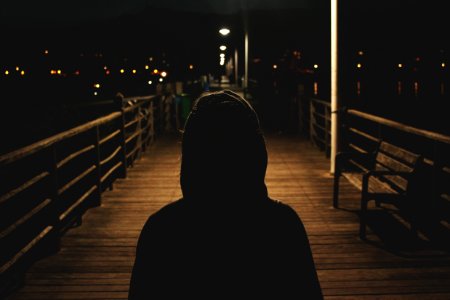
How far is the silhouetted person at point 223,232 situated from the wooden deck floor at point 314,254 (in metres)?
2.53

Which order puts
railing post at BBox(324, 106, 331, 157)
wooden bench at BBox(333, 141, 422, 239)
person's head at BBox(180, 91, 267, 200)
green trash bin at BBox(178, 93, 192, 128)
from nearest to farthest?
person's head at BBox(180, 91, 267, 200)
wooden bench at BBox(333, 141, 422, 239)
railing post at BBox(324, 106, 331, 157)
green trash bin at BBox(178, 93, 192, 128)

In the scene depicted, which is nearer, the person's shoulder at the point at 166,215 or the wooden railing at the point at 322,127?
the person's shoulder at the point at 166,215

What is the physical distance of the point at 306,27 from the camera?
1054 inches

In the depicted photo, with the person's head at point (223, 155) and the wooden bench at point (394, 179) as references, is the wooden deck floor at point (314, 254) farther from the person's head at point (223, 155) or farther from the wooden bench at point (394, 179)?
the person's head at point (223, 155)

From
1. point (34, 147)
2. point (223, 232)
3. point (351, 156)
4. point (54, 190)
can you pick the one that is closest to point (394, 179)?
point (351, 156)

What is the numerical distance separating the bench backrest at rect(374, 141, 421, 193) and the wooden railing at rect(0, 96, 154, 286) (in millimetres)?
3493

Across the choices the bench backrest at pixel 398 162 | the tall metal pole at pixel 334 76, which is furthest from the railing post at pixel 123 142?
the bench backrest at pixel 398 162

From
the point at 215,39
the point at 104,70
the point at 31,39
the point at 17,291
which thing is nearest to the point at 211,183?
the point at 17,291

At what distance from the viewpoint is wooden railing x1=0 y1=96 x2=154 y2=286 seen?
4457 mm

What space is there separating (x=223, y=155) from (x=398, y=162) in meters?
4.35

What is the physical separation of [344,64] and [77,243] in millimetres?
5148

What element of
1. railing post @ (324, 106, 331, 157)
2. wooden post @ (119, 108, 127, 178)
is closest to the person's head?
wooden post @ (119, 108, 127, 178)

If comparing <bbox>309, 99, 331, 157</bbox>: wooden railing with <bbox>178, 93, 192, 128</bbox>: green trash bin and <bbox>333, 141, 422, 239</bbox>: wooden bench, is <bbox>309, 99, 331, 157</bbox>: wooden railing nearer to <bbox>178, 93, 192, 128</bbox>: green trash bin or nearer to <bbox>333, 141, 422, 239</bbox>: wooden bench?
<bbox>333, 141, 422, 239</bbox>: wooden bench

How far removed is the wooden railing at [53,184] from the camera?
14.6 ft
